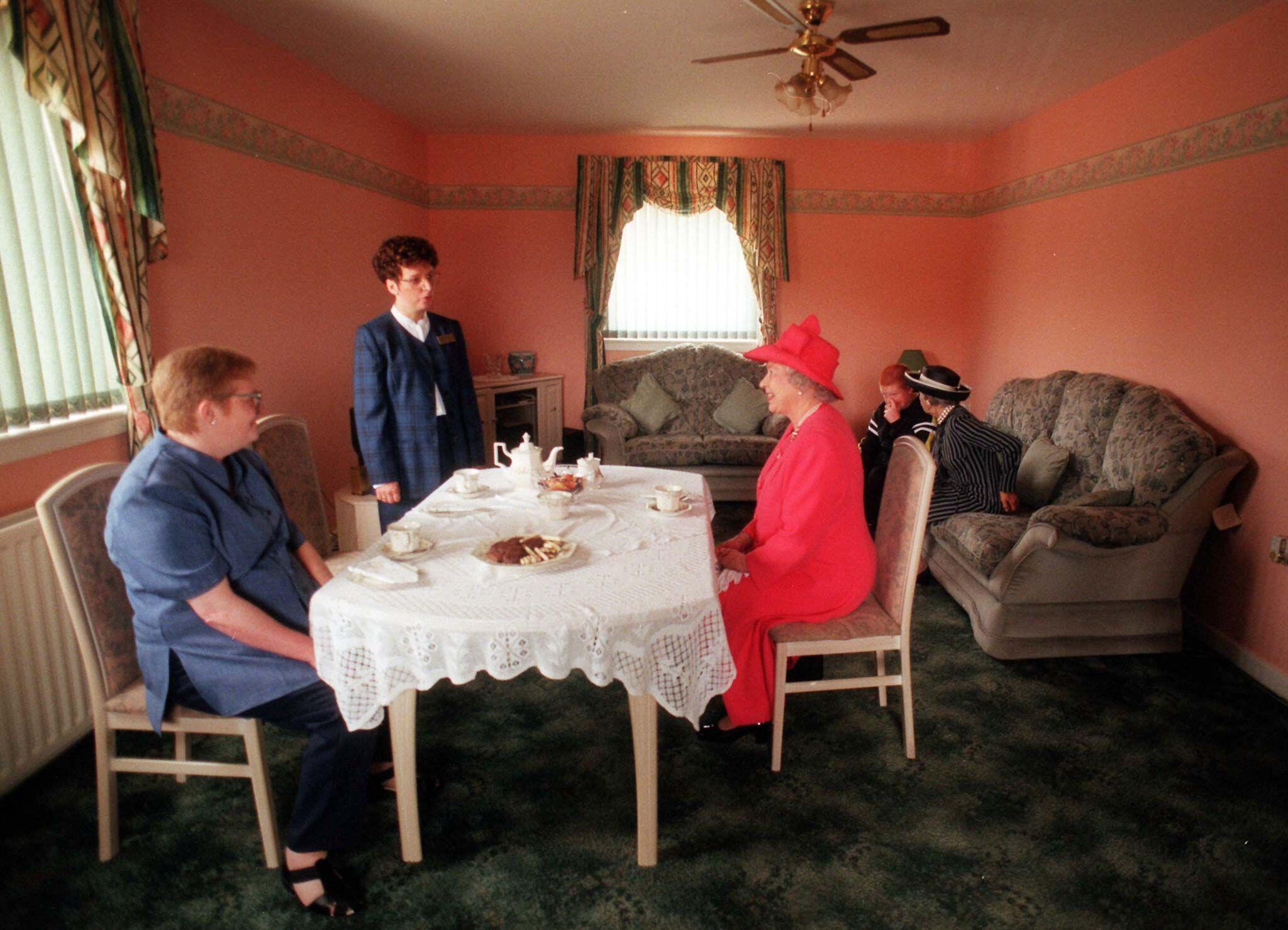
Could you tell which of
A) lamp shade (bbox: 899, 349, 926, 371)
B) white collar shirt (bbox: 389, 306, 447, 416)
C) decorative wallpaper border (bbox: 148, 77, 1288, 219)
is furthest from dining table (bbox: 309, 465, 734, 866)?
lamp shade (bbox: 899, 349, 926, 371)

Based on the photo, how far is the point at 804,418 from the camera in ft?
7.39

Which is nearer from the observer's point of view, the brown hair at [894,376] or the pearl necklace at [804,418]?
the pearl necklace at [804,418]

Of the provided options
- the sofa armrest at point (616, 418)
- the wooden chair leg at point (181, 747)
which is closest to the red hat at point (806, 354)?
the wooden chair leg at point (181, 747)

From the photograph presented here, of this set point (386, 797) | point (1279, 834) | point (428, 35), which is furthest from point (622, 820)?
point (428, 35)

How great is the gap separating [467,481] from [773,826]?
1.37m

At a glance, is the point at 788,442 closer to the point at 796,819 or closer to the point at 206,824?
the point at 796,819

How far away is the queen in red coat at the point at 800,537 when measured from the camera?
85.0 inches

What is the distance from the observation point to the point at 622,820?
2.06 metres

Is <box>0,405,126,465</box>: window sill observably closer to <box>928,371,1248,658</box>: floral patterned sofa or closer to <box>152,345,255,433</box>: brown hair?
<box>152,345,255,433</box>: brown hair

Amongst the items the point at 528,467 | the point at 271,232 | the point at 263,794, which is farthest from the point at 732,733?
the point at 271,232

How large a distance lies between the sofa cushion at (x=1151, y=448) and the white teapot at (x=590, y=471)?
2.19m

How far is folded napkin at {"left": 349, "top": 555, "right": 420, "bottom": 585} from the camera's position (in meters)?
1.66

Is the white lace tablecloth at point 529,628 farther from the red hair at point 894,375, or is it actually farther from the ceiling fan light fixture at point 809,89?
the red hair at point 894,375

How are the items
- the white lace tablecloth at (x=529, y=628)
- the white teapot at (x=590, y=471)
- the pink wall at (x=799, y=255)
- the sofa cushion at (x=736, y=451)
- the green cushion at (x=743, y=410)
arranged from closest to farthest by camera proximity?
1. the white lace tablecloth at (x=529, y=628)
2. the white teapot at (x=590, y=471)
3. the sofa cushion at (x=736, y=451)
4. the green cushion at (x=743, y=410)
5. the pink wall at (x=799, y=255)
